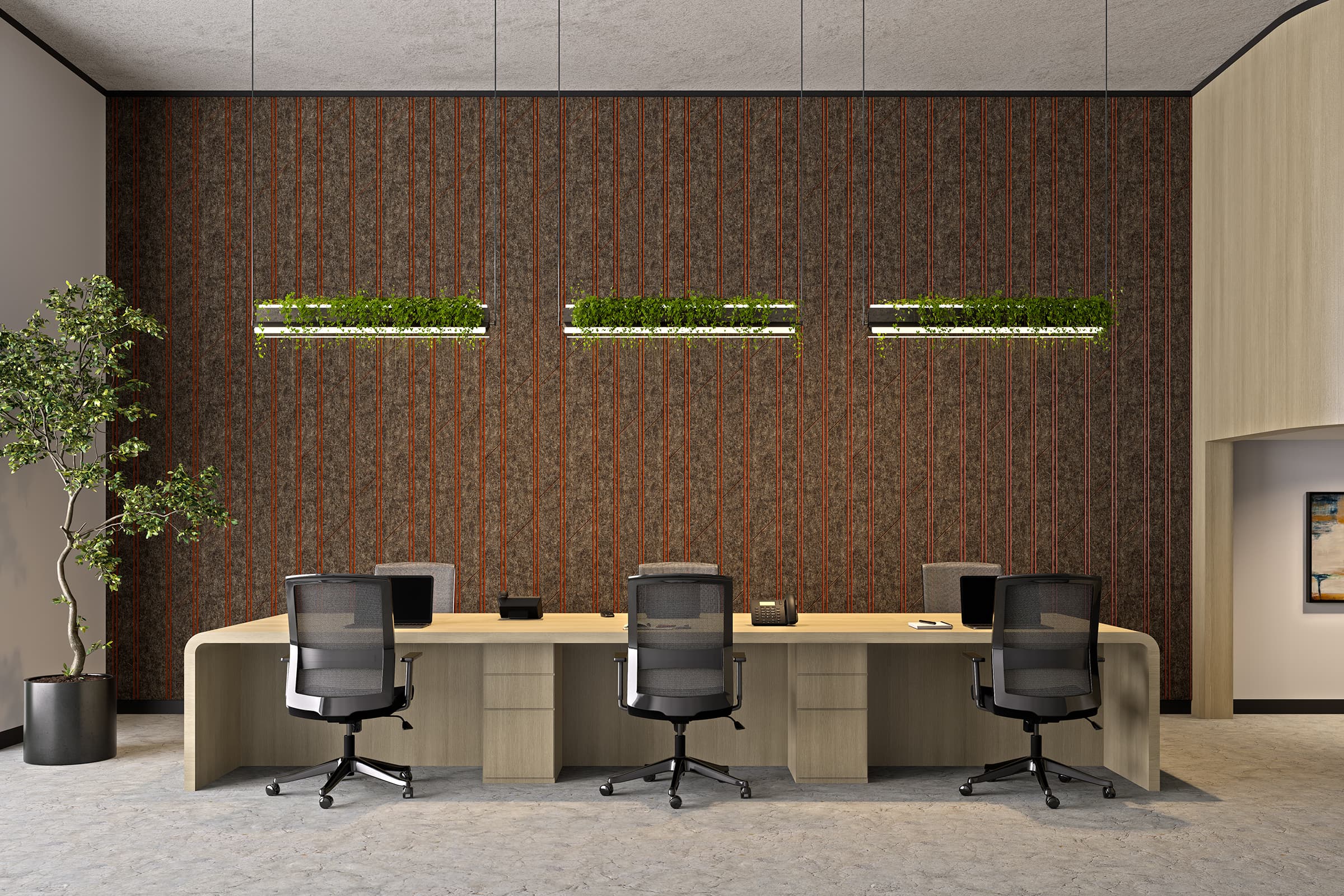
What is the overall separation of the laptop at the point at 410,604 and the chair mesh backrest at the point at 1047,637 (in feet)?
9.23

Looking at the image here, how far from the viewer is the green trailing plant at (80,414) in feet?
17.7

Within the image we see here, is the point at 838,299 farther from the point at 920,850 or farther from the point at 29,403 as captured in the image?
the point at 29,403

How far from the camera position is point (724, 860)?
3953 mm

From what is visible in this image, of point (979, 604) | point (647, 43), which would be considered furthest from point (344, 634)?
point (647, 43)

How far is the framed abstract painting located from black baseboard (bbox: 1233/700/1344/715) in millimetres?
704

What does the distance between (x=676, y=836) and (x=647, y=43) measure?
4734 mm

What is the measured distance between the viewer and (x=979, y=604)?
5.12m

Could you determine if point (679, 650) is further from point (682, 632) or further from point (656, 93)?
point (656, 93)

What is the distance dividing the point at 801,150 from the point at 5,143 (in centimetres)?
503

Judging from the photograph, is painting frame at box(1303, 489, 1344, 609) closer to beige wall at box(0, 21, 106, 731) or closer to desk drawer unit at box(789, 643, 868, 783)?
desk drawer unit at box(789, 643, 868, 783)

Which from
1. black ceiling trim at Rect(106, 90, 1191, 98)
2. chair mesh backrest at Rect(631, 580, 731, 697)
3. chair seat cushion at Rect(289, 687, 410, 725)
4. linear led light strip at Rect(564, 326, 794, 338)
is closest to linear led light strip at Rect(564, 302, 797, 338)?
linear led light strip at Rect(564, 326, 794, 338)

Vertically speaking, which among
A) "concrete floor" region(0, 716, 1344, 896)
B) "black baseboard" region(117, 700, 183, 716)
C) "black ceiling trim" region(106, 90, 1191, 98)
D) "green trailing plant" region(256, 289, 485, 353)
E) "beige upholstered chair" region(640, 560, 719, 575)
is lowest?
"black baseboard" region(117, 700, 183, 716)

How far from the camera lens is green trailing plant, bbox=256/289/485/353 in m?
5.42

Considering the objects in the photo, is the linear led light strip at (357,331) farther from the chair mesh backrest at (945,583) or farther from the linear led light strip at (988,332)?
the chair mesh backrest at (945,583)
